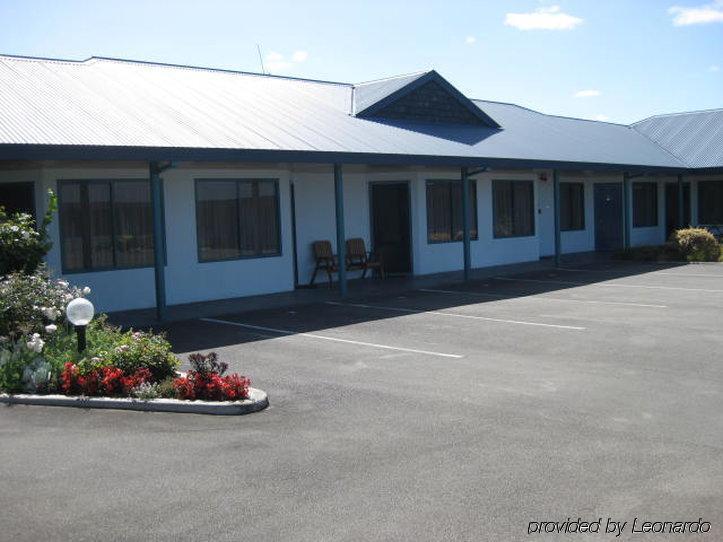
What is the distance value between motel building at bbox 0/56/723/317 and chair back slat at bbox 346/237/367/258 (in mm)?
202

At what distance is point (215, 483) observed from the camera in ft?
18.4

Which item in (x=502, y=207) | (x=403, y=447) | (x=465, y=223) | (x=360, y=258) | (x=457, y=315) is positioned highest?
(x=502, y=207)

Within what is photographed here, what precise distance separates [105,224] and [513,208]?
12306mm

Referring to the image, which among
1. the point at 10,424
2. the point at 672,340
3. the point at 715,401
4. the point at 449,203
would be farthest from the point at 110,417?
the point at 449,203

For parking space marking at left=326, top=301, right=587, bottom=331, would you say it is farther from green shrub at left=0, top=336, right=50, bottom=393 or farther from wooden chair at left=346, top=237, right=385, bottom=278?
green shrub at left=0, top=336, right=50, bottom=393

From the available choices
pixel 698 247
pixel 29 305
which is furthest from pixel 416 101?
pixel 29 305

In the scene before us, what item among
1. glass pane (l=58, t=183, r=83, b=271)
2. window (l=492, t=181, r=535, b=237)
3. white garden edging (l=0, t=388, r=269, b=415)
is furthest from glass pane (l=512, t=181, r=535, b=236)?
white garden edging (l=0, t=388, r=269, b=415)

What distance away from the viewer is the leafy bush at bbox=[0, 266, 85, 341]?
9133mm

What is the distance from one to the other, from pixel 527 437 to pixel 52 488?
347 centimetres

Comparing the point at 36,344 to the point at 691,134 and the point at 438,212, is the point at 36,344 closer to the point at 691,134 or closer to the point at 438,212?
the point at 438,212

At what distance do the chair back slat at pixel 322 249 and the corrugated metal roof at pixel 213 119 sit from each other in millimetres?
2699

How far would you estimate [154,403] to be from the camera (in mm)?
7672

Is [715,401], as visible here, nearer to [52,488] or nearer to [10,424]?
[52,488]

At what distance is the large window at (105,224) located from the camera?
14078mm
